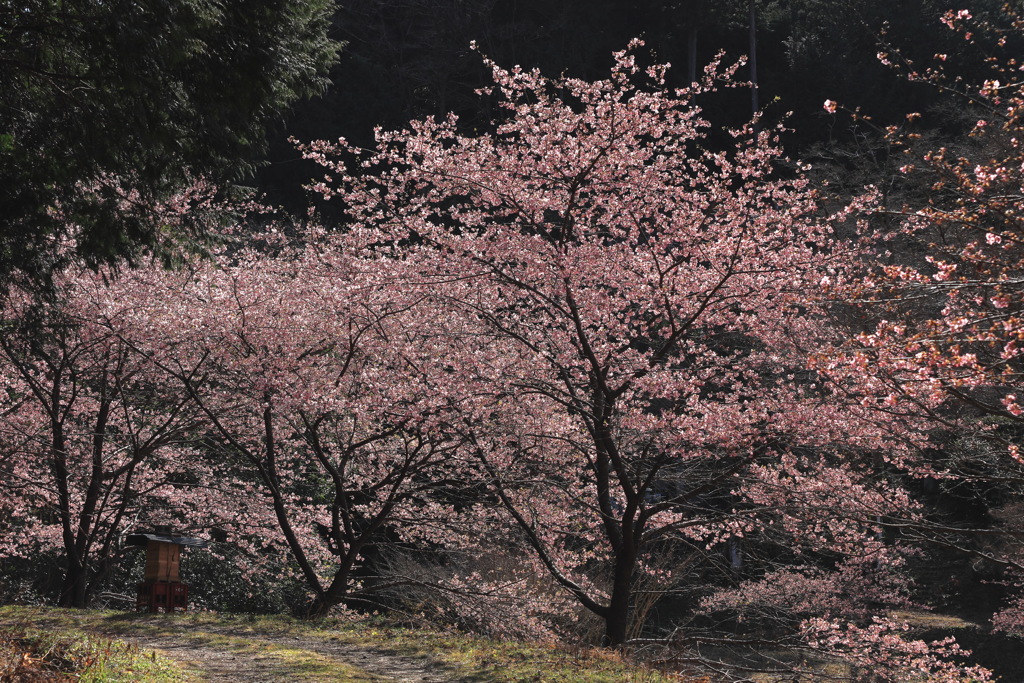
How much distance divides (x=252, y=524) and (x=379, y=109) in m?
17.1

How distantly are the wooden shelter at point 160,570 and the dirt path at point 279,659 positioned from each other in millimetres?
2378

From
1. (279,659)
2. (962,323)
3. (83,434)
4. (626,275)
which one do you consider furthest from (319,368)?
(962,323)

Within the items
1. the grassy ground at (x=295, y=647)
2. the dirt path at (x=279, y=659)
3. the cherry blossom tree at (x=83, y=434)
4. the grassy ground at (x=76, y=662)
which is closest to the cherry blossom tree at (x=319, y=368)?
the cherry blossom tree at (x=83, y=434)

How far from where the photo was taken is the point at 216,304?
10117mm

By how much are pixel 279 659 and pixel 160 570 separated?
4425mm

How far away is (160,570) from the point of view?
9.98 metres

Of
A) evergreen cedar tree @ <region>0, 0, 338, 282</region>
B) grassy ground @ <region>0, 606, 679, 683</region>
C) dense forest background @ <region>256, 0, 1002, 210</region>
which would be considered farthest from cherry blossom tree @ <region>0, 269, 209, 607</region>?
dense forest background @ <region>256, 0, 1002, 210</region>

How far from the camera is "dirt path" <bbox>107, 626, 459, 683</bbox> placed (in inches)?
222

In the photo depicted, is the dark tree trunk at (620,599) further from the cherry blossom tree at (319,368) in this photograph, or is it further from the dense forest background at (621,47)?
the dense forest background at (621,47)

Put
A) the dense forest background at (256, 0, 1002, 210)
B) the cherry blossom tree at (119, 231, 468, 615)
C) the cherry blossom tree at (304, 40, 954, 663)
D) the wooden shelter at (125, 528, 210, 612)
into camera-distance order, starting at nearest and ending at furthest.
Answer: the cherry blossom tree at (304, 40, 954, 663)
the cherry blossom tree at (119, 231, 468, 615)
the wooden shelter at (125, 528, 210, 612)
the dense forest background at (256, 0, 1002, 210)

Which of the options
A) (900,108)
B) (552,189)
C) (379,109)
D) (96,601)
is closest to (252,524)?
(96,601)

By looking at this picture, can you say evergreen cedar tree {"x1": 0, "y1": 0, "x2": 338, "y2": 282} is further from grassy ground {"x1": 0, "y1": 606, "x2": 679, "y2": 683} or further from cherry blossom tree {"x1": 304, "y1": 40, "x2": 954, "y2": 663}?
grassy ground {"x1": 0, "y1": 606, "x2": 679, "y2": 683}

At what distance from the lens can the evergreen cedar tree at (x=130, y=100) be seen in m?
5.61

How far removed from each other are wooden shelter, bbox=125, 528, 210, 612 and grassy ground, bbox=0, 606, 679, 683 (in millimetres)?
1002
